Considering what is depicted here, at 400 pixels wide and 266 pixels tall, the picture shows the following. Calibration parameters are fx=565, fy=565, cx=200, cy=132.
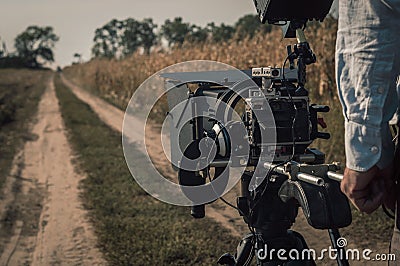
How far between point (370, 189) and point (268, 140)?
2.05 ft

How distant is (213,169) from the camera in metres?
2.37

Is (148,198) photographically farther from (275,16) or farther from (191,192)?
(275,16)

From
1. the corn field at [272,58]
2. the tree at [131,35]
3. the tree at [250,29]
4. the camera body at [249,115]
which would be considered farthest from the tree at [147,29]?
the camera body at [249,115]

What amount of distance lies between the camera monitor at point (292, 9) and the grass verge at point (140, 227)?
1.30 metres

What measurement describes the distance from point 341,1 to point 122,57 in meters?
23.5

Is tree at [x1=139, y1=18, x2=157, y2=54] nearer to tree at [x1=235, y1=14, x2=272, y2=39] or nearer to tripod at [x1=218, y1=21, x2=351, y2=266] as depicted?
tree at [x1=235, y1=14, x2=272, y2=39]

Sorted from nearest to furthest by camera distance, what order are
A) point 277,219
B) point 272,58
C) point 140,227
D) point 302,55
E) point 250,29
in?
point 302,55
point 277,219
point 140,227
point 272,58
point 250,29

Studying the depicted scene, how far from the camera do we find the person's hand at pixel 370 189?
1.50 m

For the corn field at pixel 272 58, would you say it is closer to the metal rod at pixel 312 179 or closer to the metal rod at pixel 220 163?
the metal rod at pixel 220 163

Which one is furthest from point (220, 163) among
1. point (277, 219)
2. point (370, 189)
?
point (370, 189)

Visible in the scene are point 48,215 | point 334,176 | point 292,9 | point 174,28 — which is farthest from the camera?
point 174,28

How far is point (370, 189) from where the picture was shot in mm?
1539

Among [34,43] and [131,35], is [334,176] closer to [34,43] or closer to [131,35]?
[131,35]

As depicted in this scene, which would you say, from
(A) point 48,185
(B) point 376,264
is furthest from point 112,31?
(B) point 376,264
